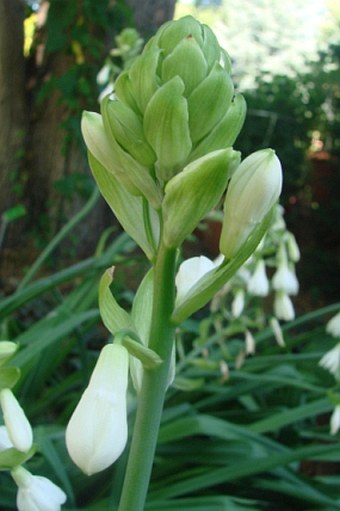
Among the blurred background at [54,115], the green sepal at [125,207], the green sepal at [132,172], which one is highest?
the green sepal at [132,172]

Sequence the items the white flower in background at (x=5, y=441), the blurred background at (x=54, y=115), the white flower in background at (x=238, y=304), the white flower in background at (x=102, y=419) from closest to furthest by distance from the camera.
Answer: the white flower in background at (x=102, y=419) < the white flower in background at (x=5, y=441) < the white flower in background at (x=238, y=304) < the blurred background at (x=54, y=115)

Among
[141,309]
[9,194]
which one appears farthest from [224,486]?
[9,194]

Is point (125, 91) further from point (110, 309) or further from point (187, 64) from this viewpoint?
point (110, 309)

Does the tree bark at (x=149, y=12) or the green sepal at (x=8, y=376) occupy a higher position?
the green sepal at (x=8, y=376)

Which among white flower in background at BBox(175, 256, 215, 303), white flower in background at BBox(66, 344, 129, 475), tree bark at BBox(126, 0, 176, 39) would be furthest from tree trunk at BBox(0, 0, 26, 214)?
white flower in background at BBox(66, 344, 129, 475)

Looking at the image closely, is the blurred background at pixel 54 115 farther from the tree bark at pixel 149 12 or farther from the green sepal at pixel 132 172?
the green sepal at pixel 132 172

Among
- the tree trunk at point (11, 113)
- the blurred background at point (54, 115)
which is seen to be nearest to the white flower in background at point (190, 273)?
the blurred background at point (54, 115)

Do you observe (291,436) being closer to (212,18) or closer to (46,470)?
(46,470)
